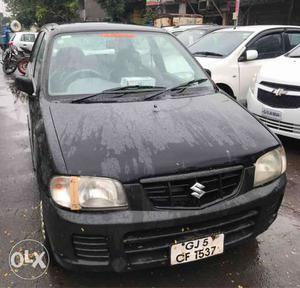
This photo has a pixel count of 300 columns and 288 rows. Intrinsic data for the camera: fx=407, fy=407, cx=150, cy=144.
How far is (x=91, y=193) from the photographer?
2404 mm

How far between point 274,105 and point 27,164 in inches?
130

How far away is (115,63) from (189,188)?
1737 millimetres

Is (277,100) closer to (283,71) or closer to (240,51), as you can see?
(283,71)

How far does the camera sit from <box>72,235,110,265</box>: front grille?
2395 millimetres

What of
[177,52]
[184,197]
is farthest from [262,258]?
[177,52]

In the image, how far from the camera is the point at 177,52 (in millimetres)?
4121

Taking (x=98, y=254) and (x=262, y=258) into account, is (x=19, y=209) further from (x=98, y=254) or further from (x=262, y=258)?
(x=262, y=258)

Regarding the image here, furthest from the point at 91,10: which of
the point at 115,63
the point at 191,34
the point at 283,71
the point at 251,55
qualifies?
the point at 115,63

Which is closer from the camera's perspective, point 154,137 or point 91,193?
point 91,193

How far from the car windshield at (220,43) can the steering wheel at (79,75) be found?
13.0ft

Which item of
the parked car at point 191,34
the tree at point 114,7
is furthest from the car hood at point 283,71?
the tree at point 114,7

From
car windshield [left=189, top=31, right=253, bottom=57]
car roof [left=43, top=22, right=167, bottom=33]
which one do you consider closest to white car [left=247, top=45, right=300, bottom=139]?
car windshield [left=189, top=31, right=253, bottom=57]

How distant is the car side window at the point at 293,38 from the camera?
7.67 metres

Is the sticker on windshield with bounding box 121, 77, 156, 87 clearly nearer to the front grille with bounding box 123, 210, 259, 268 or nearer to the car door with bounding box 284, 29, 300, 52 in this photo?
the front grille with bounding box 123, 210, 259, 268
